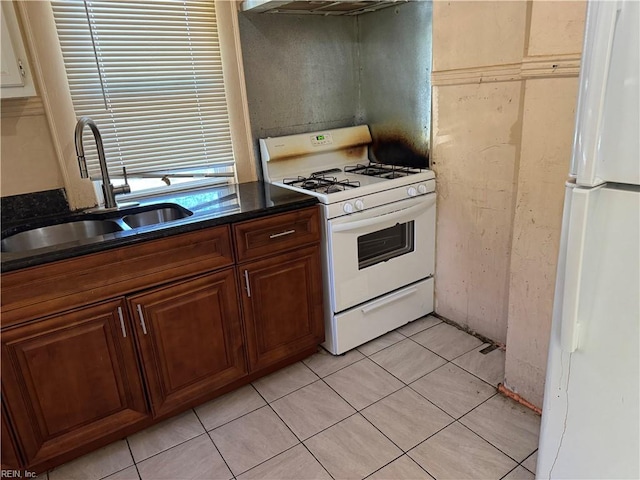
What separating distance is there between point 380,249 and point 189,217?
1.05 metres

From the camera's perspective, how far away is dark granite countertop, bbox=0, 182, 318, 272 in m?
1.50

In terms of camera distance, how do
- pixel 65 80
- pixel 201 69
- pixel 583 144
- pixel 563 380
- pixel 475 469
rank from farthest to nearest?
1. pixel 201 69
2. pixel 65 80
3. pixel 475 469
4. pixel 563 380
5. pixel 583 144

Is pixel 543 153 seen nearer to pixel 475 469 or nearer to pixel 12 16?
pixel 475 469

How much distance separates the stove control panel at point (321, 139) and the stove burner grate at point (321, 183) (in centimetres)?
21

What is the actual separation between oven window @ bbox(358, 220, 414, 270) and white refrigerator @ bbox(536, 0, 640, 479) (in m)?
1.16

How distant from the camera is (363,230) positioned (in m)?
2.21

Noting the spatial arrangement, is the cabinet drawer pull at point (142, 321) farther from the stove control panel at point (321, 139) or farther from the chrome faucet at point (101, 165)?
the stove control panel at point (321, 139)

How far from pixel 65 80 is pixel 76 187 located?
48 centimetres

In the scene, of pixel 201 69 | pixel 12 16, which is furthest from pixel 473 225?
pixel 12 16

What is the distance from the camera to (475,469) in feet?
5.38

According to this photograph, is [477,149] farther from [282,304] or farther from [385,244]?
[282,304]

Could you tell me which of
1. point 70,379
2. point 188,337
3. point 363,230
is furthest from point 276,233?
point 70,379

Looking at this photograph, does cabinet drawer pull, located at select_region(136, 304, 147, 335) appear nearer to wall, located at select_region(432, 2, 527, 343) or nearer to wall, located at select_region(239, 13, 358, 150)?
wall, located at select_region(239, 13, 358, 150)

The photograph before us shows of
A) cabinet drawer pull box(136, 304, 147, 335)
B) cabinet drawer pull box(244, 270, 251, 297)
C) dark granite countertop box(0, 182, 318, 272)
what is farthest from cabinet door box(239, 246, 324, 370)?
cabinet drawer pull box(136, 304, 147, 335)
